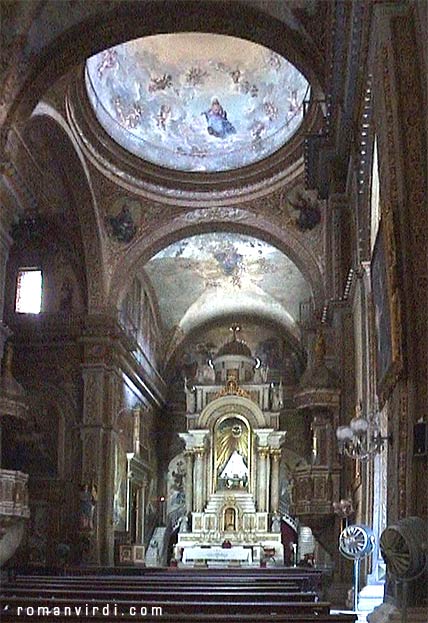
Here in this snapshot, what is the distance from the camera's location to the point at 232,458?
3128 cm

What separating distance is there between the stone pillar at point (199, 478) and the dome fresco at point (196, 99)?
1093cm

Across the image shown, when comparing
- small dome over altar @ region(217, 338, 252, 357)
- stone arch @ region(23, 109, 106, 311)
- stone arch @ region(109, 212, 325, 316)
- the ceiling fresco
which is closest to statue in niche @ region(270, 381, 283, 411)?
small dome over altar @ region(217, 338, 252, 357)

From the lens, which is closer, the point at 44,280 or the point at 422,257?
the point at 422,257

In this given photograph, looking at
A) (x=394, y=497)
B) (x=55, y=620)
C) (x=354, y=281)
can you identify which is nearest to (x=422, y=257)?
(x=394, y=497)

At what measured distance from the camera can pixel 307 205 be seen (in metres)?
22.6

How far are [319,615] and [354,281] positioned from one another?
312 inches

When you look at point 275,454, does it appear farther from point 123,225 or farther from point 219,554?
point 123,225

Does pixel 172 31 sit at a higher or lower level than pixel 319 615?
higher

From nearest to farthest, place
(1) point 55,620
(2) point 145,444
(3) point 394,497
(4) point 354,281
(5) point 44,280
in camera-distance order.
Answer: (1) point 55,620 < (3) point 394,497 < (4) point 354,281 < (5) point 44,280 < (2) point 145,444

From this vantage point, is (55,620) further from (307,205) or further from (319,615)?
(307,205)

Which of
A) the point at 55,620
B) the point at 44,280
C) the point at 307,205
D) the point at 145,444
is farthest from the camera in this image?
the point at 145,444

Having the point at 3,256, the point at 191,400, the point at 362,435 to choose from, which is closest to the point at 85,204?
the point at 3,256

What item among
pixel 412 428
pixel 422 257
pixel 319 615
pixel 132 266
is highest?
pixel 132 266

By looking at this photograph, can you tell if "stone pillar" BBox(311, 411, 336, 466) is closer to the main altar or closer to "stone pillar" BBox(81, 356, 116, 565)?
"stone pillar" BBox(81, 356, 116, 565)
